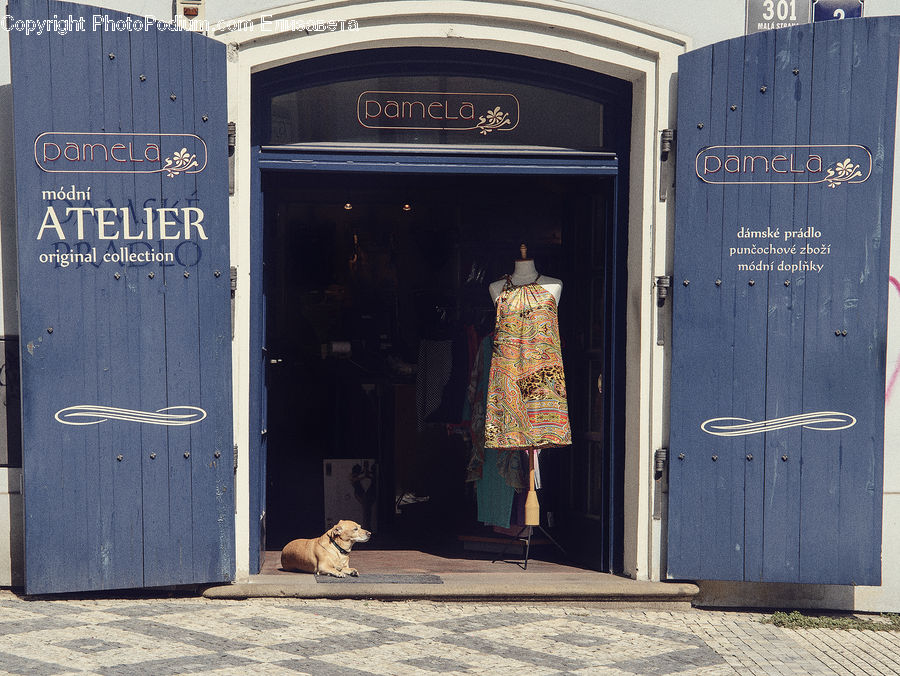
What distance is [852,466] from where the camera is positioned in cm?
562

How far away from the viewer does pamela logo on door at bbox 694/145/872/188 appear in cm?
555

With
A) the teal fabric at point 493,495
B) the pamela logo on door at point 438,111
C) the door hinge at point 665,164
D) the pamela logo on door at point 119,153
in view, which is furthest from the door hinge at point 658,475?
the pamela logo on door at point 119,153

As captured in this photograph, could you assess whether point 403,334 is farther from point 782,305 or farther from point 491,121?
point 782,305

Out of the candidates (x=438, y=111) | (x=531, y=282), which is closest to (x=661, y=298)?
(x=531, y=282)

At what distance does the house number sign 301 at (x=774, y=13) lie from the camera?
18.8 ft

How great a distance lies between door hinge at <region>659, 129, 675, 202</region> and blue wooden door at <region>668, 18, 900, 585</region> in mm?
76

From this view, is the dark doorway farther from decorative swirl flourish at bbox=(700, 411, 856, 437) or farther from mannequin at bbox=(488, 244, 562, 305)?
decorative swirl flourish at bbox=(700, 411, 856, 437)

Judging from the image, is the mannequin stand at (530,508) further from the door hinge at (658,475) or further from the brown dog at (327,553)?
the brown dog at (327,553)

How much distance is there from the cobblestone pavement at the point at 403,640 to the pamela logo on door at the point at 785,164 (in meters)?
2.33

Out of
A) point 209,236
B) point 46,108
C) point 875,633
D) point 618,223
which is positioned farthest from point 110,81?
point 875,633

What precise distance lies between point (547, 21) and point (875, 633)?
3617 millimetres

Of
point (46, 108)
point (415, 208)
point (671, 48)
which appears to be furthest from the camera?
point (415, 208)

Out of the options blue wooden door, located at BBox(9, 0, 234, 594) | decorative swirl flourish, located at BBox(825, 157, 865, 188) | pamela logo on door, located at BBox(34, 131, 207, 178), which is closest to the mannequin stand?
blue wooden door, located at BBox(9, 0, 234, 594)

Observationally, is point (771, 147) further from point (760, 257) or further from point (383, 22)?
point (383, 22)
